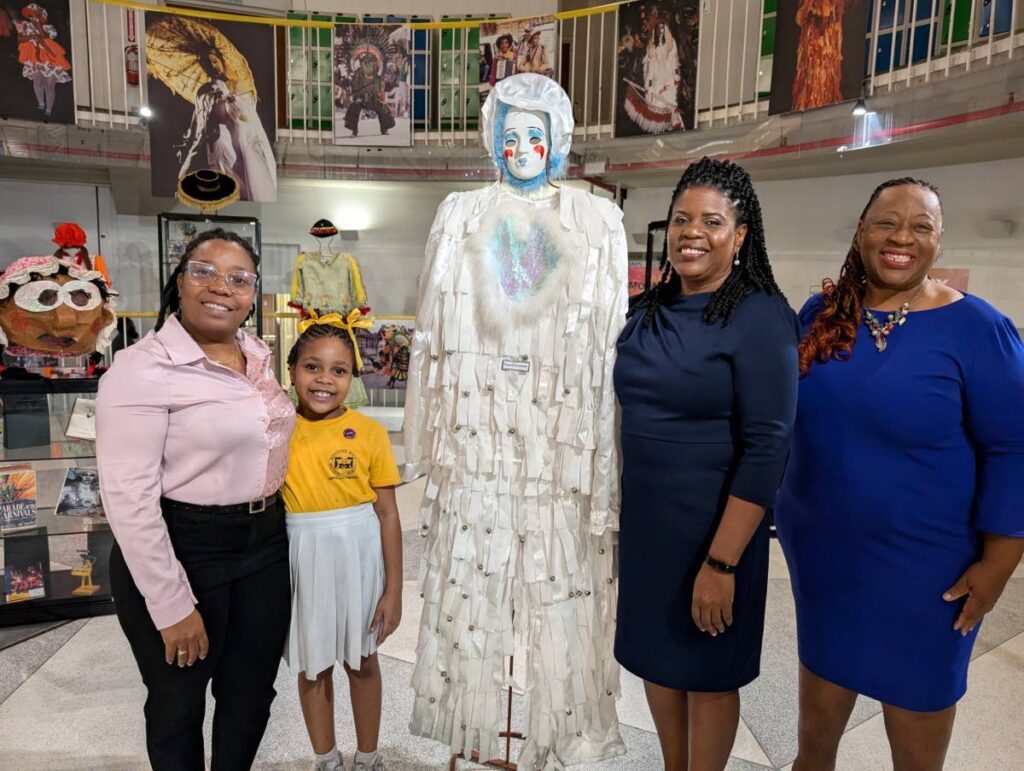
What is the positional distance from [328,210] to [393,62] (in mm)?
2432

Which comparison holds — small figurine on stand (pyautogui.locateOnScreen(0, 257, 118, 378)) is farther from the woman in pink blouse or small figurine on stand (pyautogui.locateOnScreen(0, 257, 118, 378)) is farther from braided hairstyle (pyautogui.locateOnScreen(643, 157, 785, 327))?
braided hairstyle (pyautogui.locateOnScreen(643, 157, 785, 327))

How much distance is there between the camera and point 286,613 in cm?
159

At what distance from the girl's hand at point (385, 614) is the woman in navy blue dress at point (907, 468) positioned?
3.37 ft

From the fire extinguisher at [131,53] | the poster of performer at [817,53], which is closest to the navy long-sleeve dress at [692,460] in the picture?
the poster of performer at [817,53]

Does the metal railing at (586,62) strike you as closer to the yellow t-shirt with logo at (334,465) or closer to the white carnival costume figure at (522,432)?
the white carnival costume figure at (522,432)

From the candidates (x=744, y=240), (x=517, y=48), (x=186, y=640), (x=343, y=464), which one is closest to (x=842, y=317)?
(x=744, y=240)

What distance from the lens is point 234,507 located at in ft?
4.69

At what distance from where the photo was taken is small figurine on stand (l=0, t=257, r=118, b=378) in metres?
2.63

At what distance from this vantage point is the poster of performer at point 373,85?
23.4ft

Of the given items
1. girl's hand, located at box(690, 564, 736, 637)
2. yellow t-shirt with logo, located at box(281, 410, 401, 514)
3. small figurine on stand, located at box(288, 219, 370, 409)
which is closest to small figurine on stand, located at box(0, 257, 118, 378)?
yellow t-shirt with logo, located at box(281, 410, 401, 514)

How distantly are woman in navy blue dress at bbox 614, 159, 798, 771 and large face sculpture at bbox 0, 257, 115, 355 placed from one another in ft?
7.54

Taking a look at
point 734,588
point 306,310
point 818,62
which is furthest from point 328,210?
point 734,588

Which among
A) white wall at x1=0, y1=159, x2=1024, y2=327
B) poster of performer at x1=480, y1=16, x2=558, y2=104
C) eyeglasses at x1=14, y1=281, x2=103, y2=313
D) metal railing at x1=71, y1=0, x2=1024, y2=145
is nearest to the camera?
eyeglasses at x1=14, y1=281, x2=103, y2=313

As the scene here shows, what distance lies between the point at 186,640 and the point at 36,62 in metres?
7.28
